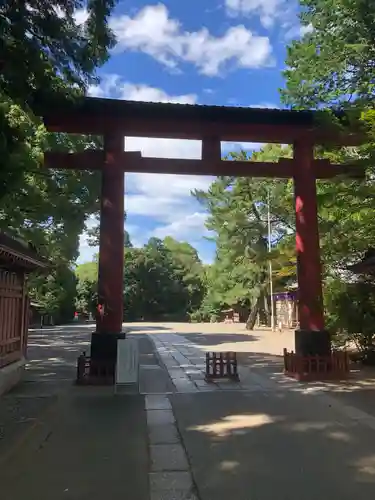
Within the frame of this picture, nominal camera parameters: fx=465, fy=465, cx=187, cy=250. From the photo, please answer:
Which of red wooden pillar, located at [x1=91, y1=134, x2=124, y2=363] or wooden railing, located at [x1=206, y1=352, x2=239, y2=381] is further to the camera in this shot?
wooden railing, located at [x1=206, y1=352, x2=239, y2=381]

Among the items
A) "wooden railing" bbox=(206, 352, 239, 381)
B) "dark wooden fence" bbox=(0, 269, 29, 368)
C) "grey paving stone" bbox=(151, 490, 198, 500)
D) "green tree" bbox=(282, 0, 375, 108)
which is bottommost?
"grey paving stone" bbox=(151, 490, 198, 500)

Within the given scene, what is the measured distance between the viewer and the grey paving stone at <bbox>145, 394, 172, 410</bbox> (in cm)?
757

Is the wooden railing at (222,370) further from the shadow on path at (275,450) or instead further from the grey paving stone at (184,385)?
the shadow on path at (275,450)

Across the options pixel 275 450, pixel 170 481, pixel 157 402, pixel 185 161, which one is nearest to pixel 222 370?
pixel 157 402

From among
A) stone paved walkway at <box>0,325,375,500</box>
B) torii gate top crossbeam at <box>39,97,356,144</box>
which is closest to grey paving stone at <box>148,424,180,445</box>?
stone paved walkway at <box>0,325,375,500</box>

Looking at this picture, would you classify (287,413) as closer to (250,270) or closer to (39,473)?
(39,473)

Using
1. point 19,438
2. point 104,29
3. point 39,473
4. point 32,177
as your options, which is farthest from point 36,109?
point 39,473

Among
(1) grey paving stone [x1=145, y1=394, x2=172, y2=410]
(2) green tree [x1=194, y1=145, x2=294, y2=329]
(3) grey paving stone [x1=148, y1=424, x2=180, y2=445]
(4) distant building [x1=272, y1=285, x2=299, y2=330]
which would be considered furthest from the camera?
(4) distant building [x1=272, y1=285, x2=299, y2=330]

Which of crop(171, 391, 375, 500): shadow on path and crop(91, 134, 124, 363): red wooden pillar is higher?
crop(91, 134, 124, 363): red wooden pillar

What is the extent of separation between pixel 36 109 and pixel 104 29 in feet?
11.0

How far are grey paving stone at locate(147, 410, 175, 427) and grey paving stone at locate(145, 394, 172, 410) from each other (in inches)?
11.0

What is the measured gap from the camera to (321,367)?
33.3 feet

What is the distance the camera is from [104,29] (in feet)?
23.3

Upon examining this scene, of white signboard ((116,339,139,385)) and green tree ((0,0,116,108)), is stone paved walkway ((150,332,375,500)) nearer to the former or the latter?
white signboard ((116,339,139,385))
